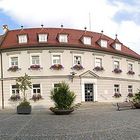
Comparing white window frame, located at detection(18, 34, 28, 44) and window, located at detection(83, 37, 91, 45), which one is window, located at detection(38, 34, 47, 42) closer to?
white window frame, located at detection(18, 34, 28, 44)

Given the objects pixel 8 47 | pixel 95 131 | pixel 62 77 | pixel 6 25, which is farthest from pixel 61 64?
pixel 95 131

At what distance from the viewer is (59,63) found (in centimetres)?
3781

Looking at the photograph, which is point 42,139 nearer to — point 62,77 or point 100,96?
point 62,77

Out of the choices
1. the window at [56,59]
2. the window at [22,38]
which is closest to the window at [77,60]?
the window at [56,59]

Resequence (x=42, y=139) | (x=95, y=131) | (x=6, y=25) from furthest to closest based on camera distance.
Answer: (x=6, y=25)
(x=95, y=131)
(x=42, y=139)

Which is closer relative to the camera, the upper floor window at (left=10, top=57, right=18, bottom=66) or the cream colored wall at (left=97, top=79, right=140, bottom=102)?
the upper floor window at (left=10, top=57, right=18, bottom=66)

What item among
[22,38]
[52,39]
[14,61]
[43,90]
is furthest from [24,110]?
[52,39]

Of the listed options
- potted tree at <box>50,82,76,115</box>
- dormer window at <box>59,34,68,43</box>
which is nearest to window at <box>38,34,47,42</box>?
dormer window at <box>59,34,68,43</box>

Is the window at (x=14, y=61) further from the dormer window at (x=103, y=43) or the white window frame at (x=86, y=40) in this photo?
the dormer window at (x=103, y=43)

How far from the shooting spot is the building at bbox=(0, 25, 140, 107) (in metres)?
37.4

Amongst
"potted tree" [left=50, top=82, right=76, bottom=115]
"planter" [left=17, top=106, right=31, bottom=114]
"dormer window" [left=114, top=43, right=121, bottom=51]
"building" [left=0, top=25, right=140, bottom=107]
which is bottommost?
"planter" [left=17, top=106, right=31, bottom=114]

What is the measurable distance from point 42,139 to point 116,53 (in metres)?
31.4

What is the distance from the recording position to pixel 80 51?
127 feet

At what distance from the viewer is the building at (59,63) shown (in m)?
37.4
